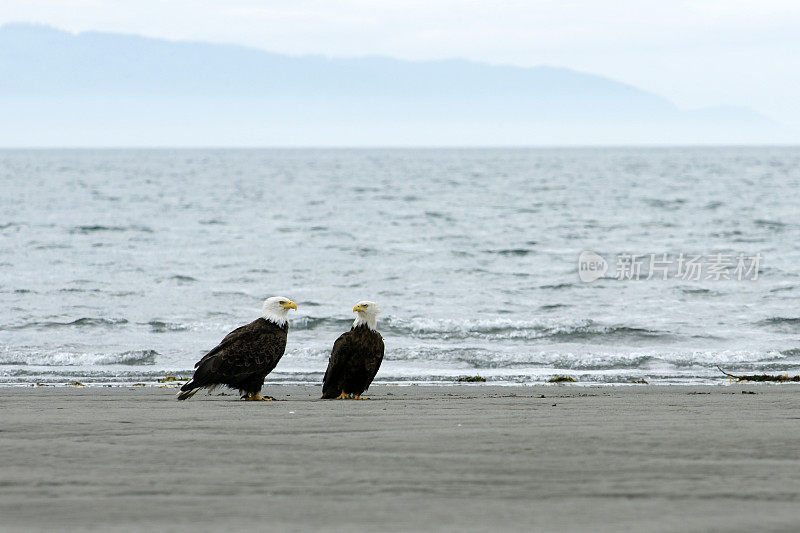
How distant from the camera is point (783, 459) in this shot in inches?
163

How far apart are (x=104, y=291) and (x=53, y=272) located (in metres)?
3.15

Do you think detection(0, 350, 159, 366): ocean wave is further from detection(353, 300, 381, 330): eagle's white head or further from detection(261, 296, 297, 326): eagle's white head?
detection(353, 300, 381, 330): eagle's white head

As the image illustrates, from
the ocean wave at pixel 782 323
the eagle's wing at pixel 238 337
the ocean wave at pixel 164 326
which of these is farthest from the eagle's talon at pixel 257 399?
the ocean wave at pixel 782 323

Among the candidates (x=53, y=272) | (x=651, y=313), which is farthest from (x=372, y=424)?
(x=53, y=272)

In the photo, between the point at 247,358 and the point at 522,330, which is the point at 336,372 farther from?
the point at 522,330

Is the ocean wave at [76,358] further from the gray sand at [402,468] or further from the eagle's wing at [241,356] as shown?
the gray sand at [402,468]

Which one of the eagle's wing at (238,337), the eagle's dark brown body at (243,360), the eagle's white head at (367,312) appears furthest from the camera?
the eagle's white head at (367,312)

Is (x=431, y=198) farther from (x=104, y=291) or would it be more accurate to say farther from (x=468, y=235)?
(x=104, y=291)

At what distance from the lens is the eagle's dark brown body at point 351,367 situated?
7465 mm

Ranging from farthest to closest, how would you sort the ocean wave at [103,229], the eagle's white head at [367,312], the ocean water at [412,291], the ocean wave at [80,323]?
the ocean wave at [103,229] → the ocean wave at [80,323] → the ocean water at [412,291] → the eagle's white head at [367,312]

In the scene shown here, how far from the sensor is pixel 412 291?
15875 mm

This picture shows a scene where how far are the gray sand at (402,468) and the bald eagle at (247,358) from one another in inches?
44.3

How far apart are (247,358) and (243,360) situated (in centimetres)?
3

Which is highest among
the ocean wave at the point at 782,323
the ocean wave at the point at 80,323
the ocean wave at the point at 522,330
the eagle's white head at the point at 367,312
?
the eagle's white head at the point at 367,312
